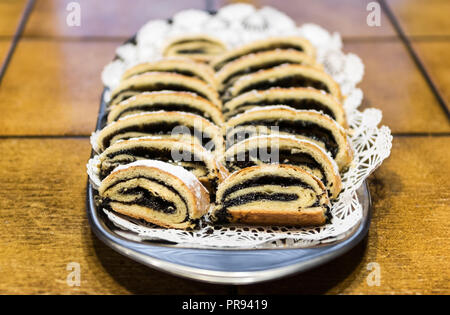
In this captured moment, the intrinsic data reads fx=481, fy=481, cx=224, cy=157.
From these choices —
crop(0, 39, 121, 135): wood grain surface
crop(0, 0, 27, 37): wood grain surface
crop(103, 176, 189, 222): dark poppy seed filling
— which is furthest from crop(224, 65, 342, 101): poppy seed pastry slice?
crop(0, 0, 27, 37): wood grain surface

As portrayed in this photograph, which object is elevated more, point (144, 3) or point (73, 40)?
point (144, 3)

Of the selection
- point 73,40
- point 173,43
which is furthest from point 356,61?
point 73,40

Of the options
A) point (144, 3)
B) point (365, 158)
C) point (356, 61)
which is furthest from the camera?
point (144, 3)

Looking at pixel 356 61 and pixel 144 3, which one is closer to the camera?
pixel 356 61

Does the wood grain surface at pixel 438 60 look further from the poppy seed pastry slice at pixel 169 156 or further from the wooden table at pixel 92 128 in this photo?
the poppy seed pastry slice at pixel 169 156

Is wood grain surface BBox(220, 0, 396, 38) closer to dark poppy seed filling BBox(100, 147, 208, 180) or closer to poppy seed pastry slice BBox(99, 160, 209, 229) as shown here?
dark poppy seed filling BBox(100, 147, 208, 180)

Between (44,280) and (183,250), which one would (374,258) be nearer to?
(183,250)

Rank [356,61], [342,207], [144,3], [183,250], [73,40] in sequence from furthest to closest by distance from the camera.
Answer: [144,3], [73,40], [356,61], [342,207], [183,250]

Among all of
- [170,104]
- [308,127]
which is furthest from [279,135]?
[170,104]
